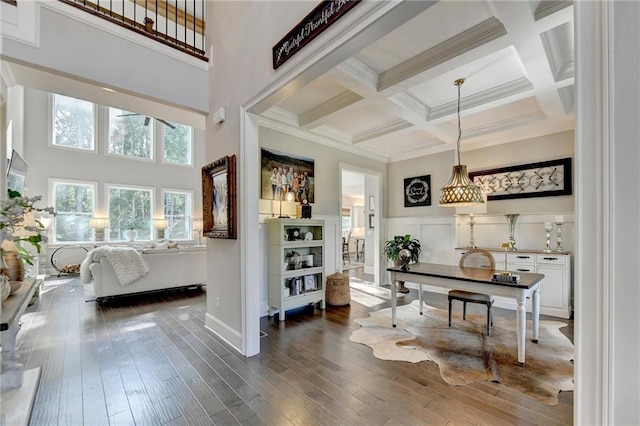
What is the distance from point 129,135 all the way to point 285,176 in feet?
23.2

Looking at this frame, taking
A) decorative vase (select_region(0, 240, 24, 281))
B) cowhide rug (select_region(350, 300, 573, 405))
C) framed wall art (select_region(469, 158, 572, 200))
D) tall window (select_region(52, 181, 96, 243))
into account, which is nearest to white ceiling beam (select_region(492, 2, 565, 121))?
framed wall art (select_region(469, 158, 572, 200))

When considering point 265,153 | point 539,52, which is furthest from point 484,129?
point 265,153

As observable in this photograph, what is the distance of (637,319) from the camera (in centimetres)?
80

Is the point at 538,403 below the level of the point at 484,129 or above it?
below

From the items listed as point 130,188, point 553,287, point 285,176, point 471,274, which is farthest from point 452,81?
point 130,188

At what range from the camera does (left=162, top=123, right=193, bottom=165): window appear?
9250mm

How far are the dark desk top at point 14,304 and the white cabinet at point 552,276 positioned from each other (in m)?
4.79

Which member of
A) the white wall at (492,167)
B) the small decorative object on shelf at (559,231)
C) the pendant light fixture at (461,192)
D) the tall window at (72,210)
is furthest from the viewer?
the tall window at (72,210)

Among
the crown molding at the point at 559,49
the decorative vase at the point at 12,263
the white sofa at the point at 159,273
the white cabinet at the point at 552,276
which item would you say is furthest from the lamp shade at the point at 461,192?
the white sofa at the point at 159,273

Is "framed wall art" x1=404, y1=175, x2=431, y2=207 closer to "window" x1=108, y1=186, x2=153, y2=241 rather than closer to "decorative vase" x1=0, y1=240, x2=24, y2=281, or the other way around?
"decorative vase" x1=0, y1=240, x2=24, y2=281

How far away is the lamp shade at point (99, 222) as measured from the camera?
7.66 meters

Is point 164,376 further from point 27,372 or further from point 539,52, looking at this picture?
point 539,52

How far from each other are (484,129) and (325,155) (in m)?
2.60

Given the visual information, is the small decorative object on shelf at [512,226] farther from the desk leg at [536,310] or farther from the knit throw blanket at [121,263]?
the knit throw blanket at [121,263]
